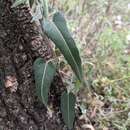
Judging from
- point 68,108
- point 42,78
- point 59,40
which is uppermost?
point 59,40

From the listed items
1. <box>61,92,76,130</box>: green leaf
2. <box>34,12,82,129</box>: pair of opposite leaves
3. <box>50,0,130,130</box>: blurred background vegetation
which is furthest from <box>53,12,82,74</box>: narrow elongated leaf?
<box>50,0,130,130</box>: blurred background vegetation

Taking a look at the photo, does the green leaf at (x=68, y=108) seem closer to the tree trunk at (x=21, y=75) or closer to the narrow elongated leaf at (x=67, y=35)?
the tree trunk at (x=21, y=75)

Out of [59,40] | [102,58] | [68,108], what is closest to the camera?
[59,40]

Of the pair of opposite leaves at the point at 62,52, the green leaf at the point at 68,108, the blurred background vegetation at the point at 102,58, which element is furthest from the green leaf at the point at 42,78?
the blurred background vegetation at the point at 102,58

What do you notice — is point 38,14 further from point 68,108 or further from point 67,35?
point 68,108

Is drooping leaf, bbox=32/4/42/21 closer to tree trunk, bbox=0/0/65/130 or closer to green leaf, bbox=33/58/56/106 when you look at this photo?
tree trunk, bbox=0/0/65/130

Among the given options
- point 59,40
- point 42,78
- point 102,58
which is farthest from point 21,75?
point 102,58

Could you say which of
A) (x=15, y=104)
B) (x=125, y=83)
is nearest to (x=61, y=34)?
(x=15, y=104)
